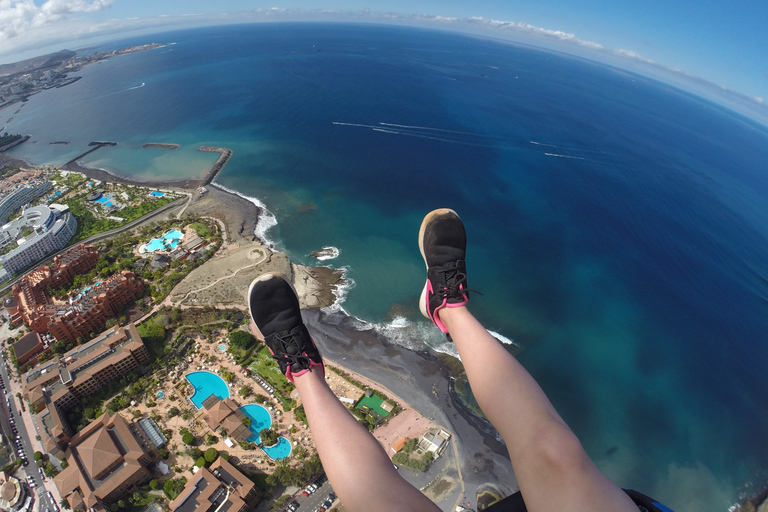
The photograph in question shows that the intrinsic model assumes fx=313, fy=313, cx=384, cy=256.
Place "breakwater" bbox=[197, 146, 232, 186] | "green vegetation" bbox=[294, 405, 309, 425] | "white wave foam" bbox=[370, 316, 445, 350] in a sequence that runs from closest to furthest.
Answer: "green vegetation" bbox=[294, 405, 309, 425]
"white wave foam" bbox=[370, 316, 445, 350]
"breakwater" bbox=[197, 146, 232, 186]

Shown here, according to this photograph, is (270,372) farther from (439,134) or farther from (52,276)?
(439,134)

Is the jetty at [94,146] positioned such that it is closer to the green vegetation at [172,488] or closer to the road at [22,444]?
the road at [22,444]

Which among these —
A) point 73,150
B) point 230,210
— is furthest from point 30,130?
point 230,210

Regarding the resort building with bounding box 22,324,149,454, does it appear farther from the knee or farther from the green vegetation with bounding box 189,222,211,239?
the knee

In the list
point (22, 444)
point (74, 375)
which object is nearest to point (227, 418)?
point (74, 375)

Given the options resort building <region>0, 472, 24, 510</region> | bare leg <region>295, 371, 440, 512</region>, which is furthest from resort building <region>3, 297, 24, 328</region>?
bare leg <region>295, 371, 440, 512</region>

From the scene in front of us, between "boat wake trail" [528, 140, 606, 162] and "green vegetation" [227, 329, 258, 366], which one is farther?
"boat wake trail" [528, 140, 606, 162]

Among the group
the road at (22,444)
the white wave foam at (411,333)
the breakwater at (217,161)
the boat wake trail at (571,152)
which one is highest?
the boat wake trail at (571,152)

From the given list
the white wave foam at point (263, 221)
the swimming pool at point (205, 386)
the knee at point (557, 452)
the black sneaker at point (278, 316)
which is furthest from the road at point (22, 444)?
the knee at point (557, 452)
